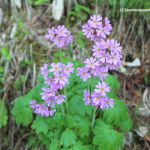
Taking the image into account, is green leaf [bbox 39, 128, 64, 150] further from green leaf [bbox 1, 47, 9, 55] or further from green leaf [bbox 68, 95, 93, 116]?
green leaf [bbox 1, 47, 9, 55]

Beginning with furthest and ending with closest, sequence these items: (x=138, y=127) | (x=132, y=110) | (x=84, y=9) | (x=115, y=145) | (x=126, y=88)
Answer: (x=84, y=9), (x=126, y=88), (x=132, y=110), (x=138, y=127), (x=115, y=145)

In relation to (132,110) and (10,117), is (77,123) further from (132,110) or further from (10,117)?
(10,117)

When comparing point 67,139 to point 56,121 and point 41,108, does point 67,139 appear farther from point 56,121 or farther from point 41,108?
point 41,108

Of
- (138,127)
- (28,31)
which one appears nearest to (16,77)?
(28,31)

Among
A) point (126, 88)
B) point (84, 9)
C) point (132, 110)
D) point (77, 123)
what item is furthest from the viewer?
point (84, 9)

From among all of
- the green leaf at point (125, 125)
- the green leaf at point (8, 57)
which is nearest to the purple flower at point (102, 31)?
the green leaf at point (125, 125)

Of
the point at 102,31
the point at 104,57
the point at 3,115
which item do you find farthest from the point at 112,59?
the point at 3,115
